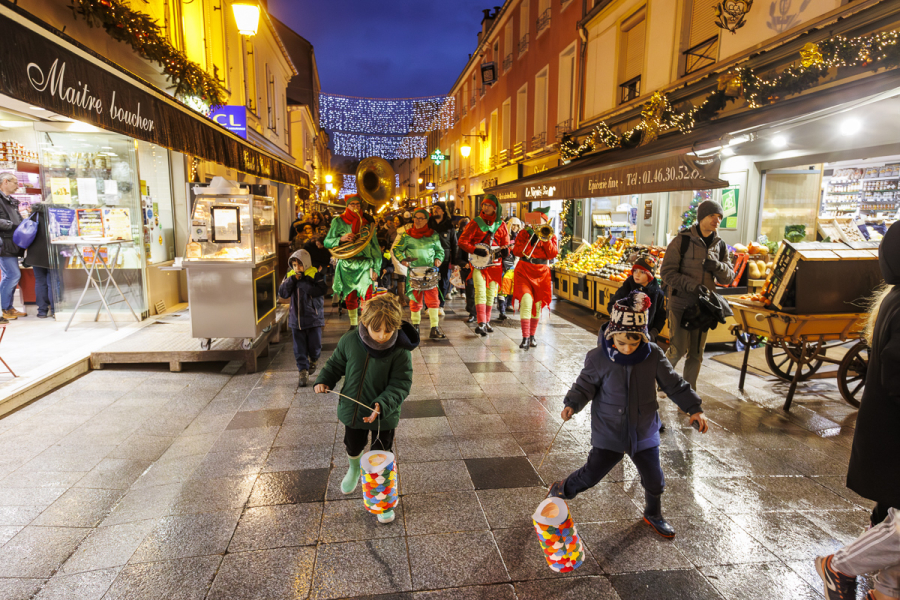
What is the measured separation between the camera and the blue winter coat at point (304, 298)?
5535mm

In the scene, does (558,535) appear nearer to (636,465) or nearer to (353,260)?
(636,465)

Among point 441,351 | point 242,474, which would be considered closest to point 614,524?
point 242,474

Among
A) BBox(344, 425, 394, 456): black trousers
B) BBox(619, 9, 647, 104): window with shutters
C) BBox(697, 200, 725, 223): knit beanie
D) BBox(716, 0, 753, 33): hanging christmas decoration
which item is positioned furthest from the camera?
BBox(619, 9, 647, 104): window with shutters

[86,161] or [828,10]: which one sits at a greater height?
[828,10]

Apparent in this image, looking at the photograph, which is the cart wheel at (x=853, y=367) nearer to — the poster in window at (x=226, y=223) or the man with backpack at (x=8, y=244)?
the poster in window at (x=226, y=223)

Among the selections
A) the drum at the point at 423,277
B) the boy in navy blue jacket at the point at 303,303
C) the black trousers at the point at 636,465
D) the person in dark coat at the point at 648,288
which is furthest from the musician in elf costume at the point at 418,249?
the black trousers at the point at 636,465

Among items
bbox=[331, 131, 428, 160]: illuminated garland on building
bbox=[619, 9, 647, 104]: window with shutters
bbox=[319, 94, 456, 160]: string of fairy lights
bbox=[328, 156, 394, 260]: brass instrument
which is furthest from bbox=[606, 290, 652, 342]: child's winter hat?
bbox=[331, 131, 428, 160]: illuminated garland on building

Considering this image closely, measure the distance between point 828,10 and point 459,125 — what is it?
27.5 meters

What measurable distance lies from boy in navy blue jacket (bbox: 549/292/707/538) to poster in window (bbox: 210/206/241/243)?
16.7 ft

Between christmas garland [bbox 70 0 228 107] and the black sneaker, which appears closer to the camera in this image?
the black sneaker

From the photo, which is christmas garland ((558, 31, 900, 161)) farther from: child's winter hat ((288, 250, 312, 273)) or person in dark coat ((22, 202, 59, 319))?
person in dark coat ((22, 202, 59, 319))

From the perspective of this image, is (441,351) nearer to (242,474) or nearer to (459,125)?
(242,474)

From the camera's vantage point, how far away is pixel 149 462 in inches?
155

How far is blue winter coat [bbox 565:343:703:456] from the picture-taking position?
2.80 metres
